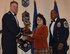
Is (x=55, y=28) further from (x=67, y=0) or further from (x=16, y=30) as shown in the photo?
(x=67, y=0)

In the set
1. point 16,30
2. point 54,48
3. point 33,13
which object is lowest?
point 54,48

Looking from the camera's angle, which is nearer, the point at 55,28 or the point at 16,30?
the point at 16,30

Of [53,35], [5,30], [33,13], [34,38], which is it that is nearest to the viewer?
[34,38]

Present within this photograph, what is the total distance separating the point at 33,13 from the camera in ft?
20.4

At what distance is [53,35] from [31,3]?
4.63 feet

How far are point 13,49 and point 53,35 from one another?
3.09ft

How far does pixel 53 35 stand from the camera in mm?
5215

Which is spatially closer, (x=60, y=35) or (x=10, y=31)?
(x=10, y=31)

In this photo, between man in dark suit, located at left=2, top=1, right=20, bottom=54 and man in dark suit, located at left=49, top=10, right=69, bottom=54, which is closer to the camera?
man in dark suit, located at left=2, top=1, right=20, bottom=54

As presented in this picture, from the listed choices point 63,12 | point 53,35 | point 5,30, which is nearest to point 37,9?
point 63,12

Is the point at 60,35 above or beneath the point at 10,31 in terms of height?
beneath

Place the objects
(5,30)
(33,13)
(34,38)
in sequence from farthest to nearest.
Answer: (33,13)
(5,30)
(34,38)

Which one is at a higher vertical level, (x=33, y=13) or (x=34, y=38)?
(x=33, y=13)

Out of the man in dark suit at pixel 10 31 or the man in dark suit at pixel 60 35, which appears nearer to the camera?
the man in dark suit at pixel 10 31
